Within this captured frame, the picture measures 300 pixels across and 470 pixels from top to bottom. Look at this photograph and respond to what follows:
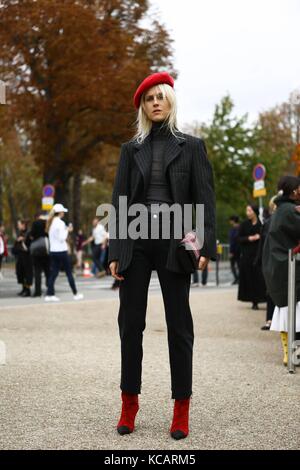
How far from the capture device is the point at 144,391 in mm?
5633

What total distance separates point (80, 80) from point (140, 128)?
22.2 metres

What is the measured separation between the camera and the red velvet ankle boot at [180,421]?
4285 mm

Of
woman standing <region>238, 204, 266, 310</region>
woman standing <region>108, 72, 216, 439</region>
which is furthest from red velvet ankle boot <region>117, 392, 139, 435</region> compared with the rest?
woman standing <region>238, 204, 266, 310</region>

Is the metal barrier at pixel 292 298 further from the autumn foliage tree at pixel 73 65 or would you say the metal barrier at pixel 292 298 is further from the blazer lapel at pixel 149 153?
the autumn foliage tree at pixel 73 65

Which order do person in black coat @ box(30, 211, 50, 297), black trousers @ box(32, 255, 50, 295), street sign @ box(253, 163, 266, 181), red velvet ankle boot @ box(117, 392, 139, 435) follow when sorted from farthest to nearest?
street sign @ box(253, 163, 266, 181), black trousers @ box(32, 255, 50, 295), person in black coat @ box(30, 211, 50, 297), red velvet ankle boot @ box(117, 392, 139, 435)

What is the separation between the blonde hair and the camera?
446cm

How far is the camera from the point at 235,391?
5676mm

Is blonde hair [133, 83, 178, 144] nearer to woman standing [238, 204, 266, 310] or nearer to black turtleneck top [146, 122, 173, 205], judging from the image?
black turtleneck top [146, 122, 173, 205]

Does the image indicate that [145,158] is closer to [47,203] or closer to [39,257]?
[39,257]

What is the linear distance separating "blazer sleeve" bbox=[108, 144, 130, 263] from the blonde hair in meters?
0.13

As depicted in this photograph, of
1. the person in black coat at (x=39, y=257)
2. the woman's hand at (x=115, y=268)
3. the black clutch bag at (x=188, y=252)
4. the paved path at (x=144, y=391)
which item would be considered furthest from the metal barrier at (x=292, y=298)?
the person in black coat at (x=39, y=257)

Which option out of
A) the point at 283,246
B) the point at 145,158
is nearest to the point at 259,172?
the point at 283,246

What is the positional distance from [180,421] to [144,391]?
4.26 feet
